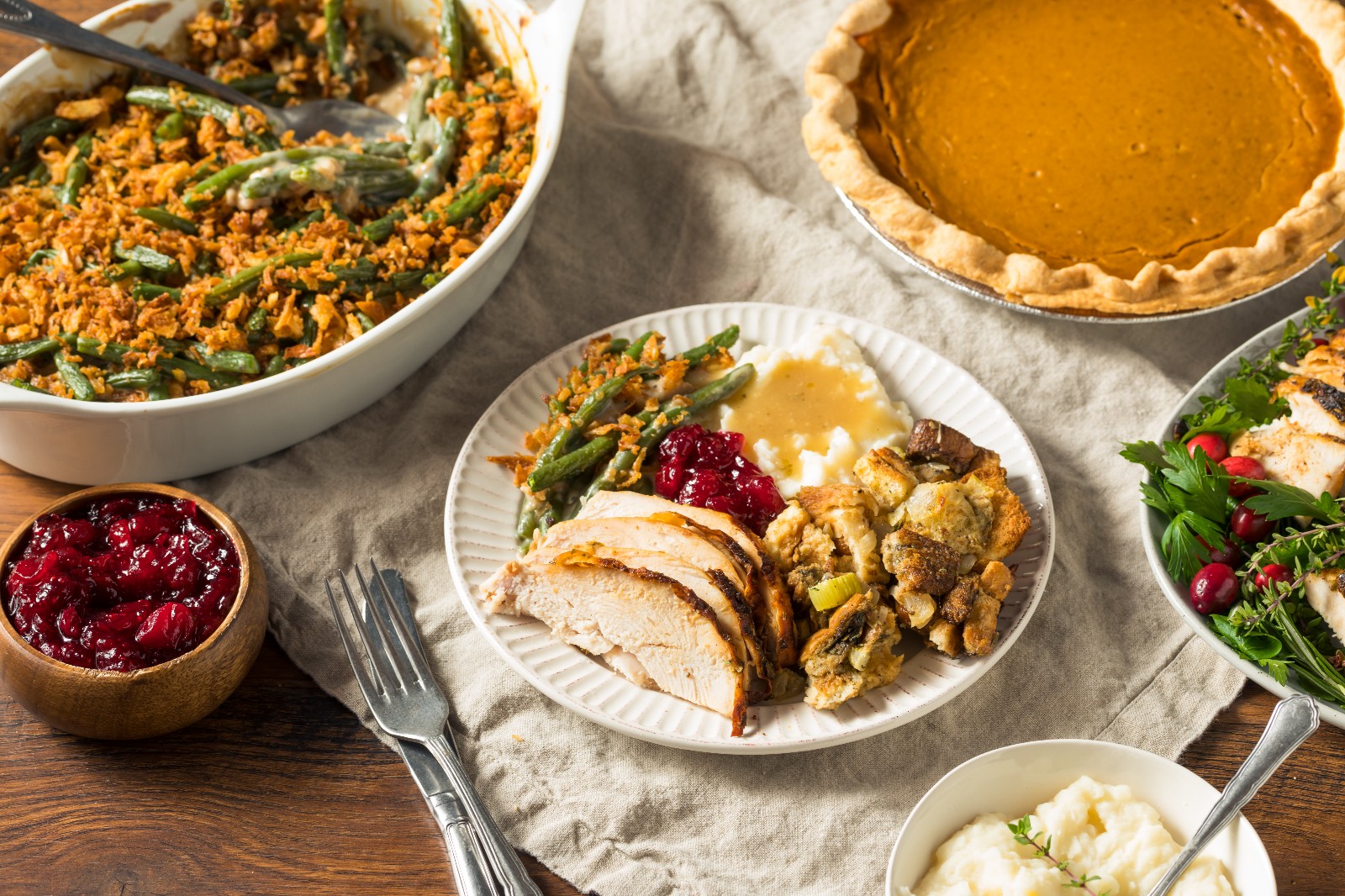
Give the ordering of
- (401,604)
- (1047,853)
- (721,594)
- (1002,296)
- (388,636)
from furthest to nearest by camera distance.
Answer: (1002,296)
(401,604)
(388,636)
(721,594)
(1047,853)

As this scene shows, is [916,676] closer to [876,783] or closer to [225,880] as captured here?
[876,783]

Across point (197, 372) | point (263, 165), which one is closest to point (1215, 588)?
point (197, 372)

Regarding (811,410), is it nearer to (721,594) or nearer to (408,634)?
(721,594)

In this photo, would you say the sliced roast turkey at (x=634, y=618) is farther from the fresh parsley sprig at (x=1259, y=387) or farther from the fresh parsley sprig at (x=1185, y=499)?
the fresh parsley sprig at (x=1259, y=387)

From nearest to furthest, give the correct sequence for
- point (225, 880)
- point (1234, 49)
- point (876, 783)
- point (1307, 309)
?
point (225, 880) → point (876, 783) → point (1307, 309) → point (1234, 49)

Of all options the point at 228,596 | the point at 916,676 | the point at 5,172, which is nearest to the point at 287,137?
the point at 5,172

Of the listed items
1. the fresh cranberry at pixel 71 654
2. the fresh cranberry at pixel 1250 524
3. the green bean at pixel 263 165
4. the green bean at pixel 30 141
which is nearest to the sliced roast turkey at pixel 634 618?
the fresh cranberry at pixel 71 654
